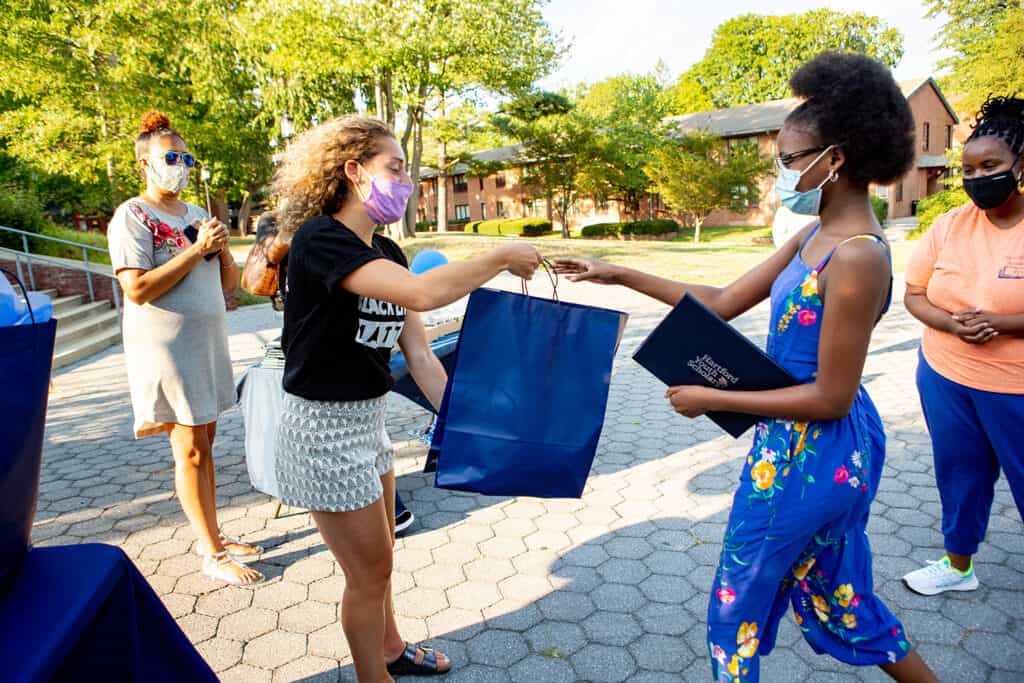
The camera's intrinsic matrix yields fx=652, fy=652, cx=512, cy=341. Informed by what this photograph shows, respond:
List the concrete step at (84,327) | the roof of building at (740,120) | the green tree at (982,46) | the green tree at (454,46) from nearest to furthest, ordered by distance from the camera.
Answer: the concrete step at (84,327), the green tree at (454,46), the green tree at (982,46), the roof of building at (740,120)

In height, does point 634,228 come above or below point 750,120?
below

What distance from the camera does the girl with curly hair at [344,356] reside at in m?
1.97

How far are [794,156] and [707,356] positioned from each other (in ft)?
1.94

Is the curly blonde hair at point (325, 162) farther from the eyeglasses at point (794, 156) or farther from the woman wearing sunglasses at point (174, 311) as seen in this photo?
the eyeglasses at point (794, 156)

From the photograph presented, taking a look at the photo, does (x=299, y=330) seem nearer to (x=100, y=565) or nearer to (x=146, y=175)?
(x=100, y=565)

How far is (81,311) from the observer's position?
36.8ft

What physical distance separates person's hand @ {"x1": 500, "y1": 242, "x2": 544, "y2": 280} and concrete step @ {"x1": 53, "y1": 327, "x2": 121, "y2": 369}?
9105 millimetres

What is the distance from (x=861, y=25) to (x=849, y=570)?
66012mm

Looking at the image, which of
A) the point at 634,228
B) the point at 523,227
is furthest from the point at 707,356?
the point at 523,227

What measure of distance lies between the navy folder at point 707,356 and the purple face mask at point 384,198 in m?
0.92

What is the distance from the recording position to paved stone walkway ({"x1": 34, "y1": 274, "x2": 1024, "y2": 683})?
2.70 metres

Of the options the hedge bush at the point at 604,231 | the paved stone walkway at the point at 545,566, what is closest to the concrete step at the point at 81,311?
the paved stone walkway at the point at 545,566

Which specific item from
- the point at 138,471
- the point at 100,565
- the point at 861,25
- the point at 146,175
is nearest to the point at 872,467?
the point at 100,565

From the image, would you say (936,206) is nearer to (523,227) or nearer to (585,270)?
(523,227)
